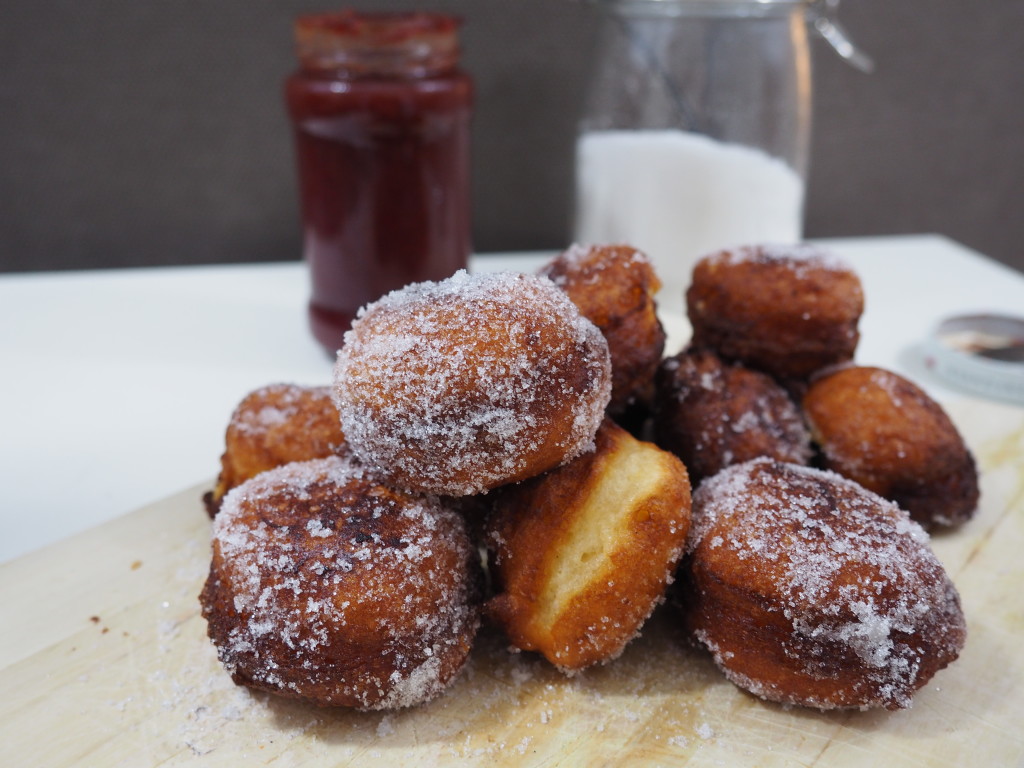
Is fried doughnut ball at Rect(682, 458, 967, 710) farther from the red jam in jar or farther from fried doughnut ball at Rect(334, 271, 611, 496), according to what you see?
the red jam in jar

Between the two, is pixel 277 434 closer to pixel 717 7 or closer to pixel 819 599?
pixel 819 599

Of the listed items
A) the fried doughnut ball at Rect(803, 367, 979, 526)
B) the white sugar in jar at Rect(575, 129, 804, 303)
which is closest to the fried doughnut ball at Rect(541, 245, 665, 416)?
the fried doughnut ball at Rect(803, 367, 979, 526)

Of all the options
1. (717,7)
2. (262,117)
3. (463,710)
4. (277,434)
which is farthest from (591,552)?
(262,117)

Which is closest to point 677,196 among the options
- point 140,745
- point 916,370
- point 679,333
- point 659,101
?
point 659,101

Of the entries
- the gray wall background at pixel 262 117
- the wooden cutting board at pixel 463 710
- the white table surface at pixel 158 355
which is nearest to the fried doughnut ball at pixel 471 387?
the wooden cutting board at pixel 463 710

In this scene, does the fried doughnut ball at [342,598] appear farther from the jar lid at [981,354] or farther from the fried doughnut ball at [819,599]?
the jar lid at [981,354]
